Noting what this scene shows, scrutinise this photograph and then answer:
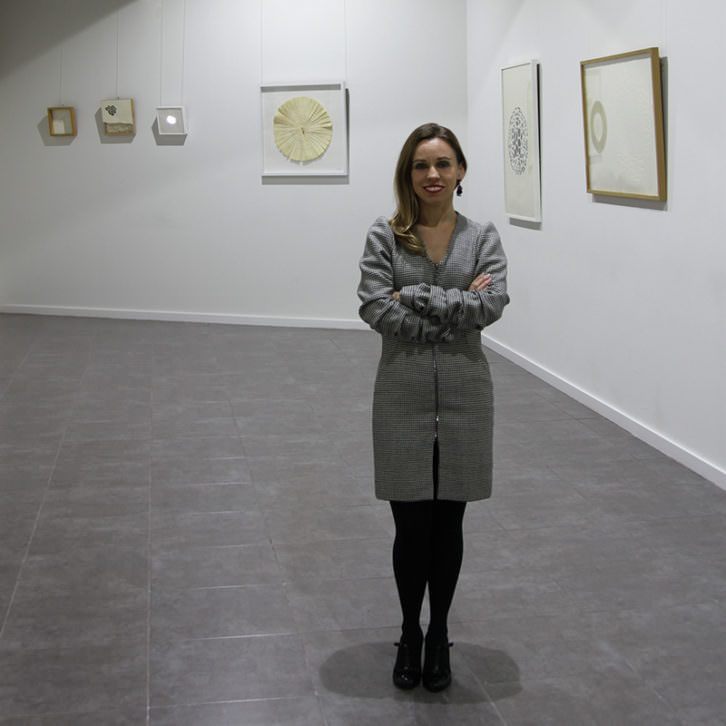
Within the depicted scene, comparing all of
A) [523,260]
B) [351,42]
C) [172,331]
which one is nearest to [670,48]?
[523,260]

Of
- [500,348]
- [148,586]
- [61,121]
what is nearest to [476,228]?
[148,586]

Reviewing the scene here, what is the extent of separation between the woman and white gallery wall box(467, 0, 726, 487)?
227 centimetres

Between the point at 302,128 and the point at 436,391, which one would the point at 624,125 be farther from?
the point at 302,128

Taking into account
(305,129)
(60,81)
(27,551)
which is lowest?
(27,551)

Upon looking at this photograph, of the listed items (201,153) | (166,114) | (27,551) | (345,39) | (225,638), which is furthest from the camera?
(201,153)

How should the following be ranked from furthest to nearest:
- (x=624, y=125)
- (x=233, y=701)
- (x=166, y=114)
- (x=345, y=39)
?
(x=166, y=114), (x=345, y=39), (x=624, y=125), (x=233, y=701)

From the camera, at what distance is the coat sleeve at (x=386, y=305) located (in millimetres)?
2893

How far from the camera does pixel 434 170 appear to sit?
2916 millimetres

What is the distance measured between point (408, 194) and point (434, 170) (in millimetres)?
112

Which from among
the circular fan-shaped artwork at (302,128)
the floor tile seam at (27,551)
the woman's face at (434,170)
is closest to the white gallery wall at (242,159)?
the circular fan-shaped artwork at (302,128)

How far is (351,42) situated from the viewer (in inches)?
364

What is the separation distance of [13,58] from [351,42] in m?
3.36

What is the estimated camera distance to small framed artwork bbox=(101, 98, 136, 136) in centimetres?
972

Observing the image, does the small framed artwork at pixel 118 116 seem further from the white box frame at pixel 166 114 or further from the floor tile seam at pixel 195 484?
the floor tile seam at pixel 195 484
